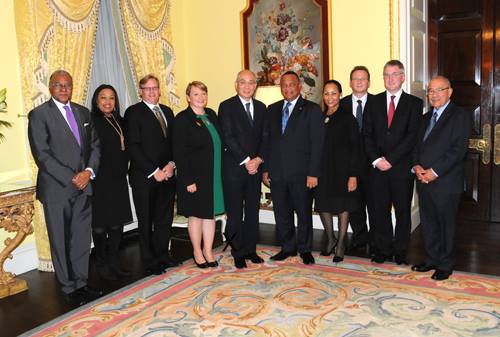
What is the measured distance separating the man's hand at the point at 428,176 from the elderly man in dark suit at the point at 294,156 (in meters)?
0.80

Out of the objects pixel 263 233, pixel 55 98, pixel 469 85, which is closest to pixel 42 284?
pixel 55 98

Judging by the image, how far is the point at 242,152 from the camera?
382cm

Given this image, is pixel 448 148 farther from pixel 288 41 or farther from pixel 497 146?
pixel 288 41

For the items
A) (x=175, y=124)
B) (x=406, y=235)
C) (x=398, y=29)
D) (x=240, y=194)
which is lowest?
(x=406, y=235)

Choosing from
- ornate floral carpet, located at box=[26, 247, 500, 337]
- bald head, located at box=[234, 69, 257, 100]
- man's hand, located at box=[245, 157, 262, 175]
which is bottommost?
ornate floral carpet, located at box=[26, 247, 500, 337]

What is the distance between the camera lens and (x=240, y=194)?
12.9ft

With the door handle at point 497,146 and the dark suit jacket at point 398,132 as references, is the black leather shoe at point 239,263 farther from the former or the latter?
the door handle at point 497,146

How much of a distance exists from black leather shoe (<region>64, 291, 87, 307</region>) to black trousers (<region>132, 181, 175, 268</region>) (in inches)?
24.2

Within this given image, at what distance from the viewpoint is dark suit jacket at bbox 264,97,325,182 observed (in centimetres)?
381

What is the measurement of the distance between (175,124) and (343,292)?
1773 millimetres

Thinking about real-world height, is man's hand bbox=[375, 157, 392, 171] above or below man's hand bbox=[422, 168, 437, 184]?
above

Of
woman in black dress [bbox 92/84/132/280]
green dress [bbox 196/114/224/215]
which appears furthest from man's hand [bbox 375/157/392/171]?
woman in black dress [bbox 92/84/132/280]

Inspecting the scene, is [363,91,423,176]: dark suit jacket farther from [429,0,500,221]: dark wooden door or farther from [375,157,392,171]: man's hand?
[429,0,500,221]: dark wooden door

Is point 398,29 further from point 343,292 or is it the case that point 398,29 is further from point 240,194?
point 343,292
